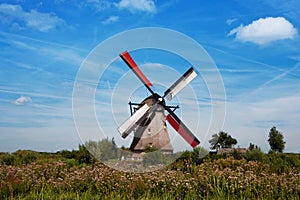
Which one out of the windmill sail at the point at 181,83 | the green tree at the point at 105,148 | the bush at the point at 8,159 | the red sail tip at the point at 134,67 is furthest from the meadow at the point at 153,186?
the windmill sail at the point at 181,83

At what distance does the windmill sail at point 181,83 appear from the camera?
14.2 m

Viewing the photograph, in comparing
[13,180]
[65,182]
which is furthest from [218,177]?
[13,180]

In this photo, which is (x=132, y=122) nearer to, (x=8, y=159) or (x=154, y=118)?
(x=154, y=118)

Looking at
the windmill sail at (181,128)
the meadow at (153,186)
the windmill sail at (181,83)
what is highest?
the windmill sail at (181,83)

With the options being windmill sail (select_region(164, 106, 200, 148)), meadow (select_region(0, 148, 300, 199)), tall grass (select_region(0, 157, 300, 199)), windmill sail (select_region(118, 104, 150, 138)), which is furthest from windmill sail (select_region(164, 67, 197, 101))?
tall grass (select_region(0, 157, 300, 199))

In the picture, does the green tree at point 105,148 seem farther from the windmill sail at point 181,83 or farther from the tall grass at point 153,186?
the windmill sail at point 181,83

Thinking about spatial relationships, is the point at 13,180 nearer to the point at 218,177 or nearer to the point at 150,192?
the point at 150,192

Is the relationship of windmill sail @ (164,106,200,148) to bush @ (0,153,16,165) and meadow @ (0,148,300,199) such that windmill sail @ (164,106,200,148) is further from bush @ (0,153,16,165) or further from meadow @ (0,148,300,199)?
meadow @ (0,148,300,199)

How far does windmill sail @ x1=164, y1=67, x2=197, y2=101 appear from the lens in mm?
14244

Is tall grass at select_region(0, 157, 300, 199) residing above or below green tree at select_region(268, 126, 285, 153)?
below

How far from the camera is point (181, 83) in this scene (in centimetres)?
1434

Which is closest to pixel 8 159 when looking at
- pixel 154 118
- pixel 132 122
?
pixel 132 122

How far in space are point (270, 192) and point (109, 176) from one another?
9.86 feet

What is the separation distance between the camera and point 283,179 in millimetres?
6906
